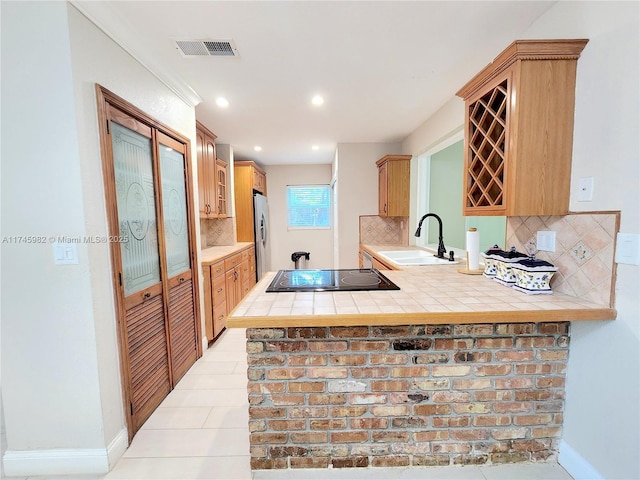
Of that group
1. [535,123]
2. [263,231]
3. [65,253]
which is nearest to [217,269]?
[65,253]

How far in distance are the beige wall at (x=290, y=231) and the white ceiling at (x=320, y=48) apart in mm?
2794

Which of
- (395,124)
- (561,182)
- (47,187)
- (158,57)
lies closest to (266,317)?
(47,187)

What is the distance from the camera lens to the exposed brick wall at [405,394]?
140 cm

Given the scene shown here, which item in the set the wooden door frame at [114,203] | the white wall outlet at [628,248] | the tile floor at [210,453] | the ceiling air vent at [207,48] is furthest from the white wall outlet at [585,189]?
the wooden door frame at [114,203]

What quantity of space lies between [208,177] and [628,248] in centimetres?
359

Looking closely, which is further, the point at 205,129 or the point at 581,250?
the point at 205,129

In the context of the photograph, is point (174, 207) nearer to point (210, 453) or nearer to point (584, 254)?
point (210, 453)

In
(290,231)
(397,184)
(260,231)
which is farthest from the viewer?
(290,231)

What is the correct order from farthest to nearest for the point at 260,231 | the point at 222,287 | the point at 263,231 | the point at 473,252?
1. the point at 263,231
2. the point at 260,231
3. the point at 222,287
4. the point at 473,252

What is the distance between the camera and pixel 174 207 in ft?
7.75

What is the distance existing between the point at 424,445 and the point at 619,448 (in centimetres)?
81

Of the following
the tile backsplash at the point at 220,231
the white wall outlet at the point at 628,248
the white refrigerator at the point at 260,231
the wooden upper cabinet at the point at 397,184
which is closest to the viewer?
the white wall outlet at the point at 628,248

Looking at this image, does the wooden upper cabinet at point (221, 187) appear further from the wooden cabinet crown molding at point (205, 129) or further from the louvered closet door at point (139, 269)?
the louvered closet door at point (139, 269)

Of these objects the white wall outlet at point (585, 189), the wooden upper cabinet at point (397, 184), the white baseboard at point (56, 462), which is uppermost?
the wooden upper cabinet at point (397, 184)
